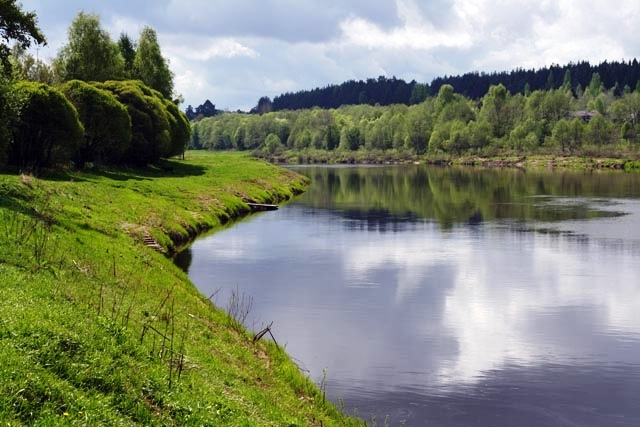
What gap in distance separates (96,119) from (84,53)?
24876 mm

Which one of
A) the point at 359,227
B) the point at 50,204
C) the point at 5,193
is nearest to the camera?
the point at 5,193

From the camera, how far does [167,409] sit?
14.4 meters

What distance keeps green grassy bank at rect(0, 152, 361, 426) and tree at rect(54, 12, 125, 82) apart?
186ft

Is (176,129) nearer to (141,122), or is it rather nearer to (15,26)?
(141,122)

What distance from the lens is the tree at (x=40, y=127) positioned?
58.7 meters

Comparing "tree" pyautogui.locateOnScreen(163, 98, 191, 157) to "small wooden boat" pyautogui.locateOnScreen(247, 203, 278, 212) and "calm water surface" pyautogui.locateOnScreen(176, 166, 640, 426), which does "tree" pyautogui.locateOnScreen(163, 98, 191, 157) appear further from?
"calm water surface" pyautogui.locateOnScreen(176, 166, 640, 426)

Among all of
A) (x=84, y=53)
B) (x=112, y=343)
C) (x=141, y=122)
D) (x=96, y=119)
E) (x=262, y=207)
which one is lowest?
(x=262, y=207)

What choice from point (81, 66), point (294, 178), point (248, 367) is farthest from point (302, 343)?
point (294, 178)

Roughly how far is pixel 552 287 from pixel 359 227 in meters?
30.9

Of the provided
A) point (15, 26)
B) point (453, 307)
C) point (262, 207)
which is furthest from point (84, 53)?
point (453, 307)

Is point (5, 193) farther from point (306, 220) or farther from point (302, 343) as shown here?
point (306, 220)

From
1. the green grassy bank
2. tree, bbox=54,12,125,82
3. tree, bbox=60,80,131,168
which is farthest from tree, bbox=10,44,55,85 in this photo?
the green grassy bank

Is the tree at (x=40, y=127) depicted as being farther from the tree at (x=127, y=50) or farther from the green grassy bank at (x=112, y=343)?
the tree at (x=127, y=50)

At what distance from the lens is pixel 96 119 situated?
2918 inches
